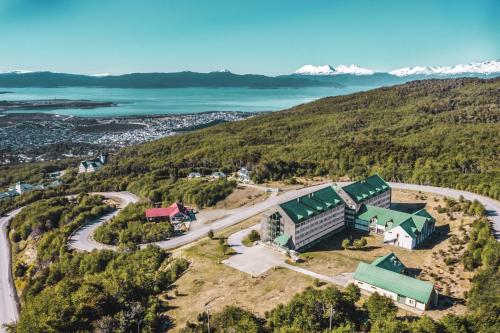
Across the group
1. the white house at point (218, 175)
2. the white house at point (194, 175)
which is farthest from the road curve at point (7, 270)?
the white house at point (218, 175)

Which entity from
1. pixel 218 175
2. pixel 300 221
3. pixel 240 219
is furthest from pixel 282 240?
pixel 218 175

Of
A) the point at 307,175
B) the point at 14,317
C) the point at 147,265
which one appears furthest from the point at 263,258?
the point at 307,175

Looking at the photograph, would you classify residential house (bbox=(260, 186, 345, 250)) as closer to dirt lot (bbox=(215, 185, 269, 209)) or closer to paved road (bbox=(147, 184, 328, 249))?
paved road (bbox=(147, 184, 328, 249))

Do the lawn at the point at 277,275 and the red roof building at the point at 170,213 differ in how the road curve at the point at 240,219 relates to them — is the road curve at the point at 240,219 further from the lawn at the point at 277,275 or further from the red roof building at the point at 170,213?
the red roof building at the point at 170,213

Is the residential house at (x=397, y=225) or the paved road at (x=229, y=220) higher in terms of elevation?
the residential house at (x=397, y=225)

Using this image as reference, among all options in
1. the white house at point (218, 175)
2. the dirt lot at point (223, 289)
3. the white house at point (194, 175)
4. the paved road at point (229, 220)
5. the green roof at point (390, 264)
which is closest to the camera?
the dirt lot at point (223, 289)

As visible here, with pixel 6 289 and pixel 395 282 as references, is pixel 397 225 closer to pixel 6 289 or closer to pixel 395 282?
pixel 395 282

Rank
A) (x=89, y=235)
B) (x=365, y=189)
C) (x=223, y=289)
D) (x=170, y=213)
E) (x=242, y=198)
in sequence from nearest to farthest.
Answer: (x=223, y=289) → (x=365, y=189) → (x=89, y=235) → (x=170, y=213) → (x=242, y=198)
